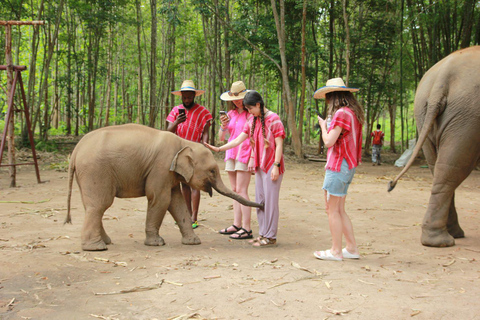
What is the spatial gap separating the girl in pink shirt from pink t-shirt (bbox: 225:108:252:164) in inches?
9.0

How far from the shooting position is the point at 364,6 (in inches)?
795

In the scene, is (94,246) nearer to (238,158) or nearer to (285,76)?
(238,158)

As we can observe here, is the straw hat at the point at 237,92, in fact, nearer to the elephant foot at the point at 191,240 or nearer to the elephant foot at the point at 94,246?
the elephant foot at the point at 191,240

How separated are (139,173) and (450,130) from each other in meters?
3.67

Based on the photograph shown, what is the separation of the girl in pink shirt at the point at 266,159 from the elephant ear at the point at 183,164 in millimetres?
760

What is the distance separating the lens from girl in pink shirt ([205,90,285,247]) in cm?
509

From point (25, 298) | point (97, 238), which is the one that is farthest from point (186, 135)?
point (25, 298)

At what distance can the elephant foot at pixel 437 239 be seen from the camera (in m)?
5.23

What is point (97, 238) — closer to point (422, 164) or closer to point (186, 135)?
point (186, 135)

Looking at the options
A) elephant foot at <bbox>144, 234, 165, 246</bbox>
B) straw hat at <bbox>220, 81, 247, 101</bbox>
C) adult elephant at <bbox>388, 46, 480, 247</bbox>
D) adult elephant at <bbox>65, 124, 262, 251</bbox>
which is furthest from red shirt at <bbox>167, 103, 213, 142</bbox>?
adult elephant at <bbox>388, 46, 480, 247</bbox>

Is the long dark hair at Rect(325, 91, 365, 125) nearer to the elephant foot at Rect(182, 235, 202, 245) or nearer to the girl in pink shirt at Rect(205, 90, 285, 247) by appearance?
the girl in pink shirt at Rect(205, 90, 285, 247)

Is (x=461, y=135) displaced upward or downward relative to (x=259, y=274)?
upward

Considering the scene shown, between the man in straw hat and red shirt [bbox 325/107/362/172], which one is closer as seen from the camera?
red shirt [bbox 325/107/362/172]

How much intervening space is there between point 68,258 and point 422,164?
15.4 m
